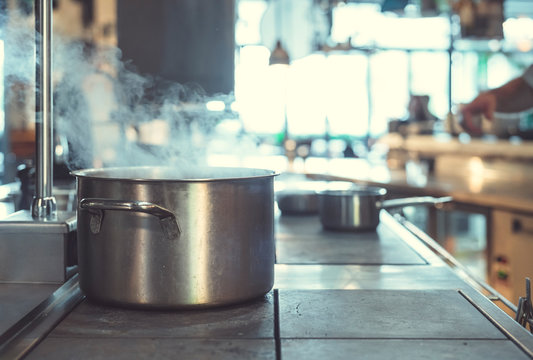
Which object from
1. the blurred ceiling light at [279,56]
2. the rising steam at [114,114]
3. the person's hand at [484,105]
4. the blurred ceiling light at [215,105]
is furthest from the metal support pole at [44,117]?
the blurred ceiling light at [279,56]

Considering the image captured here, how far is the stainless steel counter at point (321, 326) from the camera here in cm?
73

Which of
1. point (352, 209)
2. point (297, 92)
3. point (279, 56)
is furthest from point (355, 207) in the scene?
point (297, 92)

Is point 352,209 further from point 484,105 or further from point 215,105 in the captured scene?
point 484,105

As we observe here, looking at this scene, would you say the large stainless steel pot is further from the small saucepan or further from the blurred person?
the blurred person

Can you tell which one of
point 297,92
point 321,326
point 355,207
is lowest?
point 321,326

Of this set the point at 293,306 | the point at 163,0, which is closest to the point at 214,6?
the point at 163,0

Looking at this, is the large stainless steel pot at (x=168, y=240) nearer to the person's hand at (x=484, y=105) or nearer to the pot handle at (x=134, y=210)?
the pot handle at (x=134, y=210)

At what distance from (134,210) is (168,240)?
69 mm

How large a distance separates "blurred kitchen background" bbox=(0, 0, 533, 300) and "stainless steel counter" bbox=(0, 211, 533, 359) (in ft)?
1.51

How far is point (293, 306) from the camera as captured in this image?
3.08ft

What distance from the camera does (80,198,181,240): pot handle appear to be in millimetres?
807

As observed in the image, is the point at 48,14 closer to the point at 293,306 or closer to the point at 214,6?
the point at 293,306

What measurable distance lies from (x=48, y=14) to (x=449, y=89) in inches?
441

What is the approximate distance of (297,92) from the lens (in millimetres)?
11406
